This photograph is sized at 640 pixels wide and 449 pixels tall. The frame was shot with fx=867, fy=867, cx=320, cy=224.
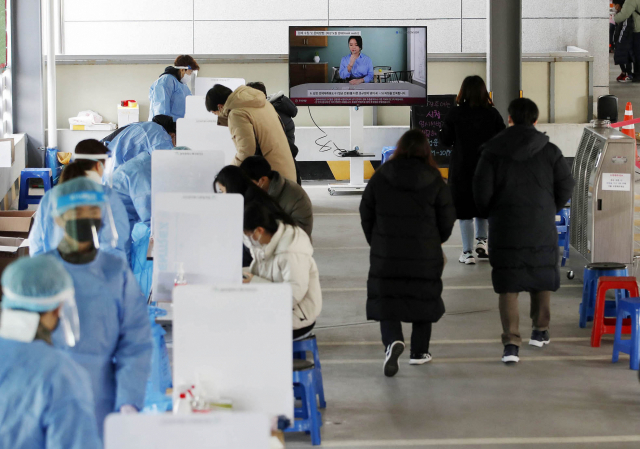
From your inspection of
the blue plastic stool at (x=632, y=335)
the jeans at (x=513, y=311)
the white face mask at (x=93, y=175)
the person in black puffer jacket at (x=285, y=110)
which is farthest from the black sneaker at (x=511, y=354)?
the person in black puffer jacket at (x=285, y=110)

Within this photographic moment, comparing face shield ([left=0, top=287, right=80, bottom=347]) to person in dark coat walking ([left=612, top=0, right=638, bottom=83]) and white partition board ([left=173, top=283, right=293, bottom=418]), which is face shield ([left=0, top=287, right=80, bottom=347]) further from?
person in dark coat walking ([left=612, top=0, right=638, bottom=83])

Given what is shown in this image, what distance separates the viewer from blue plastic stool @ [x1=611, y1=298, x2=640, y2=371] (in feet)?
16.2

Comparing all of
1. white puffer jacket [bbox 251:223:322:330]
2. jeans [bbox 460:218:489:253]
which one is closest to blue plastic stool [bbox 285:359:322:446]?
white puffer jacket [bbox 251:223:322:330]

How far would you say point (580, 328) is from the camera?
586cm

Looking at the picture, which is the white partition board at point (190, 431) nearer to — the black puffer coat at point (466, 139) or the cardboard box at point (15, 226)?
the black puffer coat at point (466, 139)

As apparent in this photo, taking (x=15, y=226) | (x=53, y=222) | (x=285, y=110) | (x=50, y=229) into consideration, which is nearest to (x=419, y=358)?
(x=50, y=229)

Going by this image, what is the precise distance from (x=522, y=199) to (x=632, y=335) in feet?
3.29

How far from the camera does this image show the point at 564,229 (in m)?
7.38

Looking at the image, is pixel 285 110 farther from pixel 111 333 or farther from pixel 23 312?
pixel 23 312

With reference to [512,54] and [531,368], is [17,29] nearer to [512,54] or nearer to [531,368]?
[512,54]

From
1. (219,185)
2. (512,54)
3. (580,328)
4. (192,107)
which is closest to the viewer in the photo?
(219,185)

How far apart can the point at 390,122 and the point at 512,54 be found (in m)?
3.40

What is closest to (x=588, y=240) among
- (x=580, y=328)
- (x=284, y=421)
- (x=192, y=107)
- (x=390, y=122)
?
(x=580, y=328)

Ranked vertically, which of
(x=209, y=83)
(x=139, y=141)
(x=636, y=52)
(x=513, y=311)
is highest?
(x=636, y=52)
